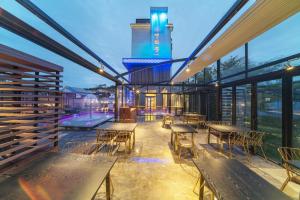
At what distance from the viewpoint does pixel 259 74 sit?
4.28 m

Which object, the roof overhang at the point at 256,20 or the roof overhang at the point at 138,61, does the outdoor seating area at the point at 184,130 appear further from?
the roof overhang at the point at 138,61

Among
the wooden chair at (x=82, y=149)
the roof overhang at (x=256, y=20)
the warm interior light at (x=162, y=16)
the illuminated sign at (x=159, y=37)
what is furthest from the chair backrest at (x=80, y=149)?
the warm interior light at (x=162, y=16)

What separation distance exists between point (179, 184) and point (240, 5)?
3.25m

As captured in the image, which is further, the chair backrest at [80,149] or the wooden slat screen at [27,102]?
the chair backrest at [80,149]

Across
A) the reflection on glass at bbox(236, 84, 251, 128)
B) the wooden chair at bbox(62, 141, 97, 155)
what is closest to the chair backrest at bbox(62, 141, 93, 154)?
the wooden chair at bbox(62, 141, 97, 155)

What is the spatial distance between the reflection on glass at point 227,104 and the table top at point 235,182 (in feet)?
15.6

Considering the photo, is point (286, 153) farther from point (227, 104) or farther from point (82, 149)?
point (82, 149)

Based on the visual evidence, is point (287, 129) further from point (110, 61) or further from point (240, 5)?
point (110, 61)

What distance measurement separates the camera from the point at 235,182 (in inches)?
60.0

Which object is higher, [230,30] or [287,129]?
[230,30]

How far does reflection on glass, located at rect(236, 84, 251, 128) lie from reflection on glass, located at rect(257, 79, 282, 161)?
474 mm

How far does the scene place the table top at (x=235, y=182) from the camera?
4.31 feet

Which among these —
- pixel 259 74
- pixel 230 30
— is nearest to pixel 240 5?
pixel 230 30

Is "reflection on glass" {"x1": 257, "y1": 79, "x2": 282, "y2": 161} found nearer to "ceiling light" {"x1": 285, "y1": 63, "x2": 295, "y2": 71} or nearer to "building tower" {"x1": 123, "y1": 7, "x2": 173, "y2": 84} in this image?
"ceiling light" {"x1": 285, "y1": 63, "x2": 295, "y2": 71}
